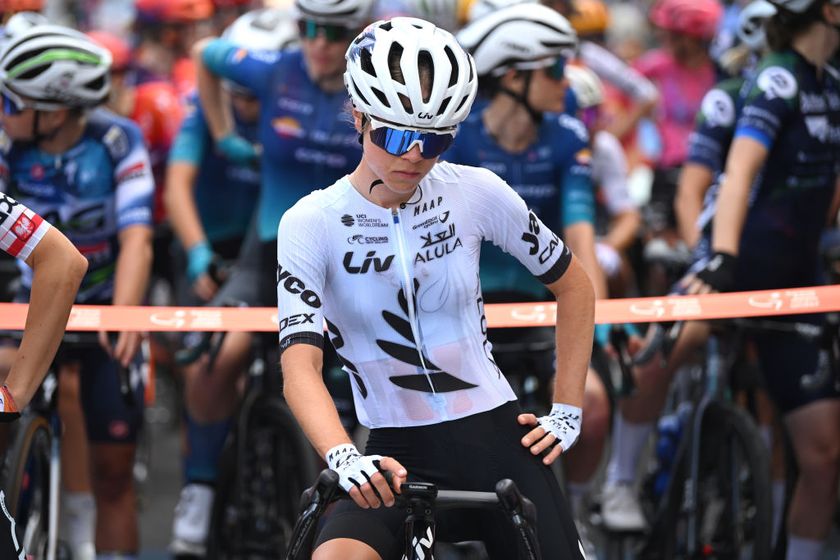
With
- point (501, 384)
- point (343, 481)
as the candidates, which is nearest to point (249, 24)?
point (501, 384)

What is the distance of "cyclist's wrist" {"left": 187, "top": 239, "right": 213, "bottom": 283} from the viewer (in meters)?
7.93

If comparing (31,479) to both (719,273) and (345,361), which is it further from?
(719,273)

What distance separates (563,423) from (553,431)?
0.06 metres

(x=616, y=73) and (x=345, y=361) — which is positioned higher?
(x=345, y=361)

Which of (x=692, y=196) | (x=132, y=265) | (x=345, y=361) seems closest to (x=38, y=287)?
(x=345, y=361)

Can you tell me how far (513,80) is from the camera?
24.3ft

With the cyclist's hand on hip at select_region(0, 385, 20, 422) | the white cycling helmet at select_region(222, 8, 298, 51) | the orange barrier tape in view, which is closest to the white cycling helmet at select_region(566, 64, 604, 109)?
the white cycling helmet at select_region(222, 8, 298, 51)

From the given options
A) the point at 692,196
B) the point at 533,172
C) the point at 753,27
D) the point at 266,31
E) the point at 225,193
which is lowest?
the point at 225,193

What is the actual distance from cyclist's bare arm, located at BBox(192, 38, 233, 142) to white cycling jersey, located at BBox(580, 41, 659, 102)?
4.58 metres

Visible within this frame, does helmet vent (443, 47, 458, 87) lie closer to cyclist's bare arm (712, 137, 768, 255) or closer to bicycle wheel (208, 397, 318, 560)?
cyclist's bare arm (712, 137, 768, 255)

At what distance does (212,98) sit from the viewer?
8.48 meters

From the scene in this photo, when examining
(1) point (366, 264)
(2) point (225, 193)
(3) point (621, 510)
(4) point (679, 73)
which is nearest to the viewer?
(1) point (366, 264)

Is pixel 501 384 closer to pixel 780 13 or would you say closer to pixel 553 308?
pixel 553 308

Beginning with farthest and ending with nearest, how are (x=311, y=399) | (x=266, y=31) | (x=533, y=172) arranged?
(x=266, y=31), (x=533, y=172), (x=311, y=399)
